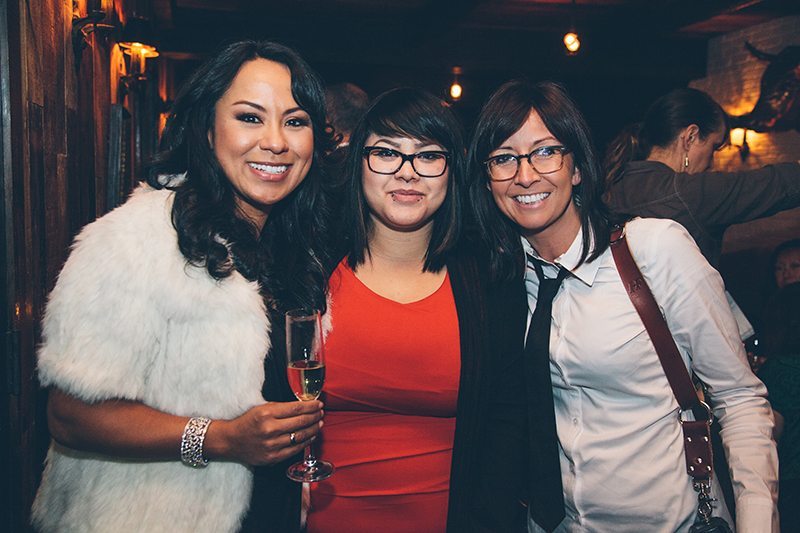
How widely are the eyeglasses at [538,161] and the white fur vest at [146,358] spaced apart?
2.64 ft

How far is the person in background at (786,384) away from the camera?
2.58 meters

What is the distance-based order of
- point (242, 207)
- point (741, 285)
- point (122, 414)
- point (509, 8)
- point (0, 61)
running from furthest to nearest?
point (741, 285) < point (509, 8) < point (242, 207) < point (0, 61) < point (122, 414)

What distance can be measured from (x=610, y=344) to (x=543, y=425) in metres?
0.31

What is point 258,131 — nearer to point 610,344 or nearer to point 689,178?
point 610,344

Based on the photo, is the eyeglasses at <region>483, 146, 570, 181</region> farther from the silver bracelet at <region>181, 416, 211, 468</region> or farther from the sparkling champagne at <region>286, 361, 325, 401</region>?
the silver bracelet at <region>181, 416, 211, 468</region>

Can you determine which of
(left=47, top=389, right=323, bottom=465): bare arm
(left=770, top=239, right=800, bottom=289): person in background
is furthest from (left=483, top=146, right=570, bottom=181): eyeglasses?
(left=770, top=239, right=800, bottom=289): person in background

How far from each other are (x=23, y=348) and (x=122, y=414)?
2.14ft

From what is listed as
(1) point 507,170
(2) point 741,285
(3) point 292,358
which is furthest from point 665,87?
(3) point 292,358

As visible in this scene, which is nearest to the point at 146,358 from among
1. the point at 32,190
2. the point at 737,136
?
the point at 32,190

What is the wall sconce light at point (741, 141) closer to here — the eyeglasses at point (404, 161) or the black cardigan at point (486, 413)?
the black cardigan at point (486, 413)

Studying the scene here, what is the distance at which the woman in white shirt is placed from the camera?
5.55 feet

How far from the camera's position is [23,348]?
1849 millimetres

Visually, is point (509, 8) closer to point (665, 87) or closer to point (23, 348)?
point (665, 87)

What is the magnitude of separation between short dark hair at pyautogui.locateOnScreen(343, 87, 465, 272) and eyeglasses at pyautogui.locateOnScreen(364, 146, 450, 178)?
0.15 ft
